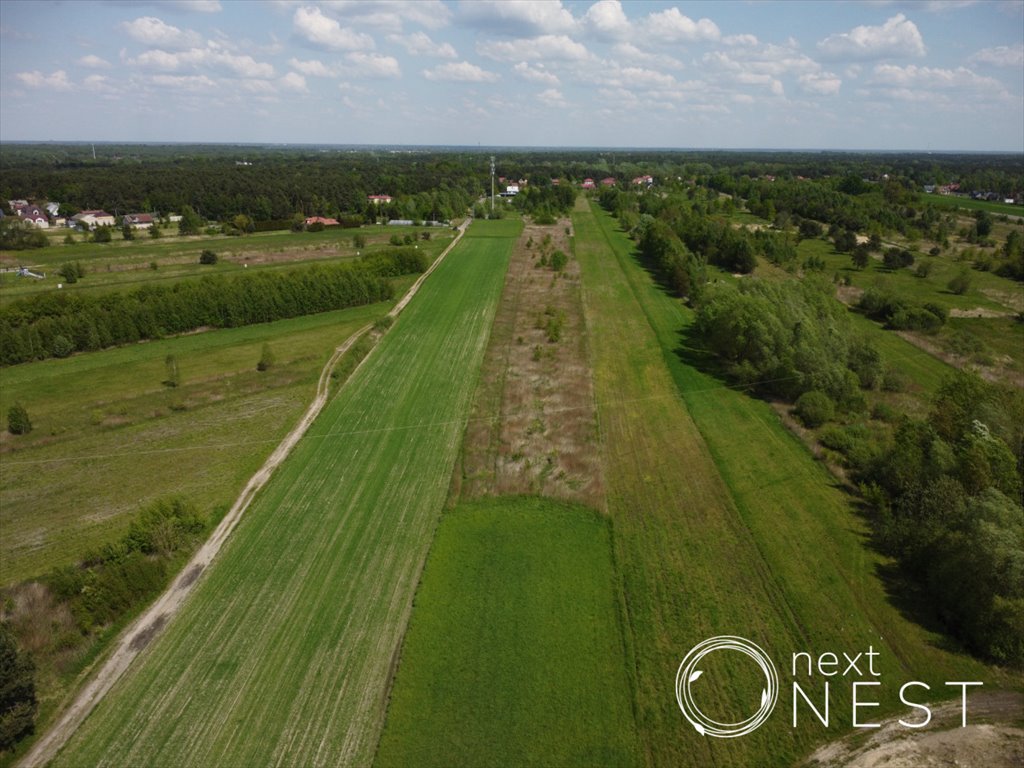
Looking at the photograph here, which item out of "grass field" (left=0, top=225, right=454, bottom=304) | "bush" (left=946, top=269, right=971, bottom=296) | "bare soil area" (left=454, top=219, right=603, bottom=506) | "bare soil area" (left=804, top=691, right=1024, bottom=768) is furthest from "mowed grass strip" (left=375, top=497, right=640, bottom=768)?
"bush" (left=946, top=269, right=971, bottom=296)

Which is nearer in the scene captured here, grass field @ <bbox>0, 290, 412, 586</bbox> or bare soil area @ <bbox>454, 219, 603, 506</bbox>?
grass field @ <bbox>0, 290, 412, 586</bbox>

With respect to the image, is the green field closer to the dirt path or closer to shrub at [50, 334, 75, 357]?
the dirt path

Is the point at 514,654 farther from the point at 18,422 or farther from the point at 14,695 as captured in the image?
the point at 18,422

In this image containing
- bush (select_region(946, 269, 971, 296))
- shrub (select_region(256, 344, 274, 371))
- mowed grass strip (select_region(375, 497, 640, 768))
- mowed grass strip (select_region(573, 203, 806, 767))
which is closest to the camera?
mowed grass strip (select_region(375, 497, 640, 768))

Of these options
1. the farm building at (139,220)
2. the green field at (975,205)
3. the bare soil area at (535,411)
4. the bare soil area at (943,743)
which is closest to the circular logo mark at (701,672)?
the bare soil area at (943,743)

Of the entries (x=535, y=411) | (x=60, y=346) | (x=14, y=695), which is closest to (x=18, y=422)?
(x=60, y=346)

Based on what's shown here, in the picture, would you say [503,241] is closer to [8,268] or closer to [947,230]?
[8,268]
